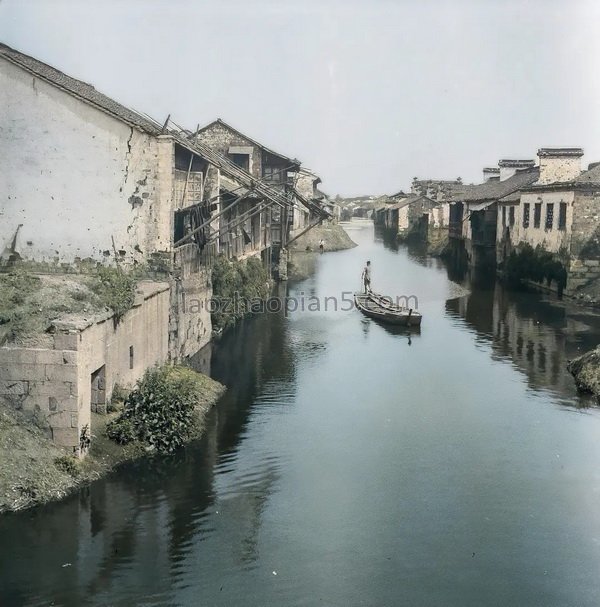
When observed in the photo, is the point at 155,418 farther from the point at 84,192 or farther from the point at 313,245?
the point at 313,245

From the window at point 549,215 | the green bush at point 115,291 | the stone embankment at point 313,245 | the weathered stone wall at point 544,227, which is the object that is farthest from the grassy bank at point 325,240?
the green bush at point 115,291

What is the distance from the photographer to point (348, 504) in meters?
13.6

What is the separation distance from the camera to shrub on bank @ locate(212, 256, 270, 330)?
27906mm

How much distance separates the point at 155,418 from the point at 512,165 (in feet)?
164

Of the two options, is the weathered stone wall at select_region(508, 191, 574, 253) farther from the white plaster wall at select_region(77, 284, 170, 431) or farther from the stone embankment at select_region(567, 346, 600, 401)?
the white plaster wall at select_region(77, 284, 170, 431)

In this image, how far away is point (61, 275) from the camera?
59.9 ft

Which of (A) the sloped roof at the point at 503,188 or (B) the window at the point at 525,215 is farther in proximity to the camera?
(A) the sloped roof at the point at 503,188

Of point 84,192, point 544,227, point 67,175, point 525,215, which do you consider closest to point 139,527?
point 84,192

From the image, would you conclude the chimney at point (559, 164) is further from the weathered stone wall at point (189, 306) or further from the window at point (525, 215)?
the weathered stone wall at point (189, 306)

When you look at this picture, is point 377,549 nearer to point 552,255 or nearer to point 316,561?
point 316,561

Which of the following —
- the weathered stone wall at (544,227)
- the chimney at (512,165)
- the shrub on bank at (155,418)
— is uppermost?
the chimney at (512,165)

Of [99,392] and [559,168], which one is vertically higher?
[559,168]

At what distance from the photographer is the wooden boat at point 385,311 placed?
30844mm

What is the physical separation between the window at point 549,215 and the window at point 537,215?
1.09 meters
